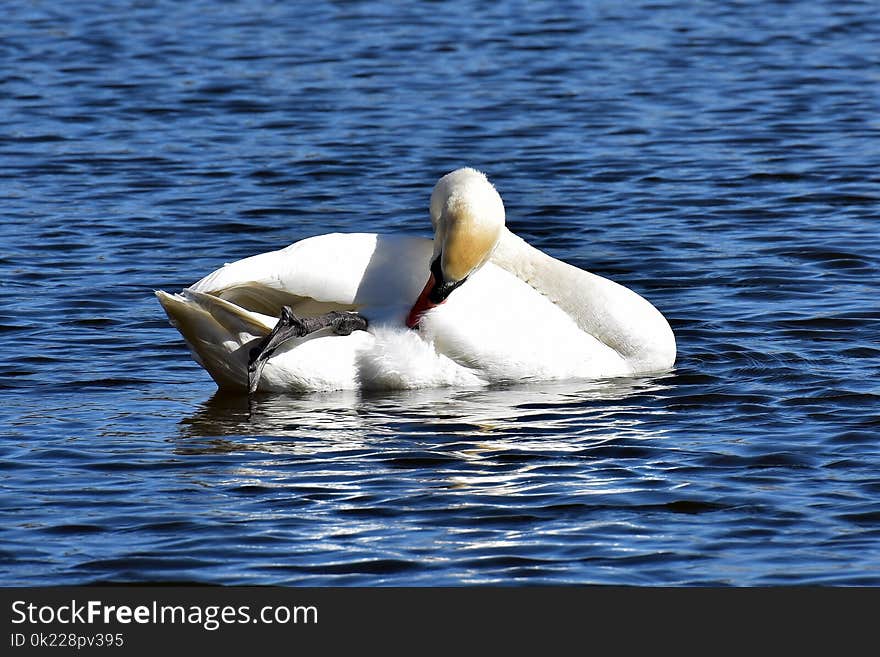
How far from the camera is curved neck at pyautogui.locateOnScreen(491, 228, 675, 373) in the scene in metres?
9.98

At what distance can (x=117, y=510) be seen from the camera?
7.65m

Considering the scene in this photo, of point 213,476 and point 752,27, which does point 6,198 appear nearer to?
point 213,476

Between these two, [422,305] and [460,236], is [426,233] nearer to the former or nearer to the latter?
[422,305]

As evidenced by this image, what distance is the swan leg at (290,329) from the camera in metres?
8.99

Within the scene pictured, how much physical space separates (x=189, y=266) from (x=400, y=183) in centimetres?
289

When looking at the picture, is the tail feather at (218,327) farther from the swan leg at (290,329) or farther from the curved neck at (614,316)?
the curved neck at (614,316)

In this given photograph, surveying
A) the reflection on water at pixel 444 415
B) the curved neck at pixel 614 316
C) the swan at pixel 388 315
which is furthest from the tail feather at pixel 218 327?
the curved neck at pixel 614 316

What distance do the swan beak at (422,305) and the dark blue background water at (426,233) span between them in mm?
456

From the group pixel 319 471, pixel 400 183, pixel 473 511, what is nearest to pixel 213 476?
pixel 319 471

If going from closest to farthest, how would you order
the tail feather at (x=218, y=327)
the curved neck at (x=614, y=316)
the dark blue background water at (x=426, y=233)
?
1. the dark blue background water at (x=426, y=233)
2. the tail feather at (x=218, y=327)
3. the curved neck at (x=614, y=316)

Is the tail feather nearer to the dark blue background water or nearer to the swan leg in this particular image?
the swan leg

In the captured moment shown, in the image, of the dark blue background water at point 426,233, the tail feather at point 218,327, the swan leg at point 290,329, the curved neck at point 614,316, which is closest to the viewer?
the dark blue background water at point 426,233

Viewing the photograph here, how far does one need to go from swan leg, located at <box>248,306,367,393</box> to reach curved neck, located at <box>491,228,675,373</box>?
1.10 metres

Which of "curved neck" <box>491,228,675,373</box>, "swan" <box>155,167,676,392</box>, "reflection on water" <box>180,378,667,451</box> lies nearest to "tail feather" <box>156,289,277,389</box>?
"swan" <box>155,167,676,392</box>
